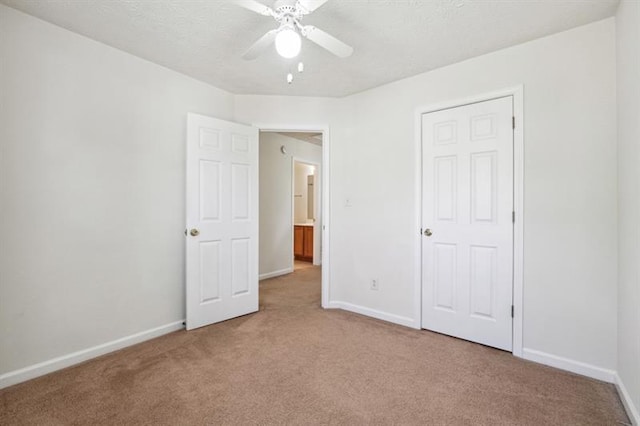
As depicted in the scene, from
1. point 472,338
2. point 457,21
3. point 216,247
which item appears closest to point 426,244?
point 472,338

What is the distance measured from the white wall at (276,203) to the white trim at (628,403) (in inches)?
164

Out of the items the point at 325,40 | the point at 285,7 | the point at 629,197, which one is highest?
the point at 285,7

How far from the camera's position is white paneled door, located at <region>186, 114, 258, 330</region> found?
9.73 feet

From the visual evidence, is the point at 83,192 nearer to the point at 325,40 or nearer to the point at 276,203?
the point at 325,40

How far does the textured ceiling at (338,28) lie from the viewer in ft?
6.50

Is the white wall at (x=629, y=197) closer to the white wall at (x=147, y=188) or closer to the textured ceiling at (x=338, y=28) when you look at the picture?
the white wall at (x=147, y=188)

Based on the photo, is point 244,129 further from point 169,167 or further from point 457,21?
point 457,21

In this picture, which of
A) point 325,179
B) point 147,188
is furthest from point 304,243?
point 147,188

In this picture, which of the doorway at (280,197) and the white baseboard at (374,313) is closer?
the white baseboard at (374,313)

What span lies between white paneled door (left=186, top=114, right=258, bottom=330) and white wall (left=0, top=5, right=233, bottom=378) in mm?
153

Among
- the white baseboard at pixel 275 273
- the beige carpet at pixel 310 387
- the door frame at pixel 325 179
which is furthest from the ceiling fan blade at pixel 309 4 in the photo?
the white baseboard at pixel 275 273

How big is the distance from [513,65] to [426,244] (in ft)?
5.29

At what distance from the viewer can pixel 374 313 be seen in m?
3.33

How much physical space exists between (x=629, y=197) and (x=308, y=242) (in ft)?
17.9
